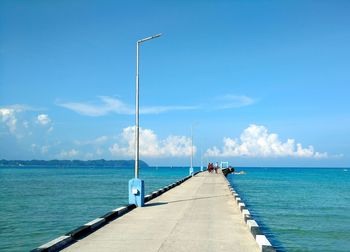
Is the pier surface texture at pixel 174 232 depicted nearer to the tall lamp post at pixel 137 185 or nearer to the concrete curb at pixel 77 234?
the concrete curb at pixel 77 234

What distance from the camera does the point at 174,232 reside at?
11.9 metres

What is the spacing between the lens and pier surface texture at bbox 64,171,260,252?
10047mm

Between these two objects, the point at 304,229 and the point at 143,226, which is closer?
the point at 143,226

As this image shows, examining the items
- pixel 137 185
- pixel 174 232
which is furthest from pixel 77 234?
pixel 137 185

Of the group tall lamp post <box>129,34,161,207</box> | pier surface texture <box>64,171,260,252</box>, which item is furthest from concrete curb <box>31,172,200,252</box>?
tall lamp post <box>129,34,161,207</box>

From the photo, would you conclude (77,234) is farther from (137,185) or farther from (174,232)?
(137,185)

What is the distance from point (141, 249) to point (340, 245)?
8711 mm

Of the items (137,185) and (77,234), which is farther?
(137,185)

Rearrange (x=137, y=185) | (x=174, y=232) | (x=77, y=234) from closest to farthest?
(x=77, y=234), (x=174, y=232), (x=137, y=185)

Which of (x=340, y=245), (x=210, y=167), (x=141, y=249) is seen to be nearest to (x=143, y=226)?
(x=141, y=249)

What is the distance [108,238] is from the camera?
11.1 meters

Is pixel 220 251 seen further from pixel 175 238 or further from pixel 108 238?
pixel 108 238

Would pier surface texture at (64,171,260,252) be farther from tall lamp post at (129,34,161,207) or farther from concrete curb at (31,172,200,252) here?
tall lamp post at (129,34,161,207)

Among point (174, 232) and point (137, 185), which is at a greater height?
point (137, 185)
